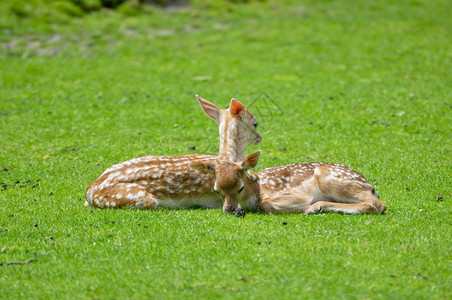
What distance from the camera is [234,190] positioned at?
7.78 meters

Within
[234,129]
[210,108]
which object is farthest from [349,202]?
[210,108]

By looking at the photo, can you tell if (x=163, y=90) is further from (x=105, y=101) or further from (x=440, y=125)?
(x=440, y=125)

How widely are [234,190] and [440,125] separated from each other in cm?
635

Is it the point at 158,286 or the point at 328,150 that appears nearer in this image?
the point at 158,286

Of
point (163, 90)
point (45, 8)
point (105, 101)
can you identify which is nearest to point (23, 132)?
point (105, 101)

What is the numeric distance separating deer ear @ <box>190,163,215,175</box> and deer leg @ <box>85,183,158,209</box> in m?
0.70

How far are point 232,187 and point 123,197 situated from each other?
4.72 ft

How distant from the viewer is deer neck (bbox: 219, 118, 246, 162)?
8938 millimetres

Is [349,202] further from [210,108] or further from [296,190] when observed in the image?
[210,108]

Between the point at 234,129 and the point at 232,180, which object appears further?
the point at 234,129

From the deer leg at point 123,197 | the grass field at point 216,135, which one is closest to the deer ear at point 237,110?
the grass field at point 216,135

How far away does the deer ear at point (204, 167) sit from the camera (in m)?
7.95

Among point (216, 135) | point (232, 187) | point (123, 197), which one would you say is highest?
point (232, 187)

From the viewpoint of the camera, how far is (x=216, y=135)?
12273 millimetres
